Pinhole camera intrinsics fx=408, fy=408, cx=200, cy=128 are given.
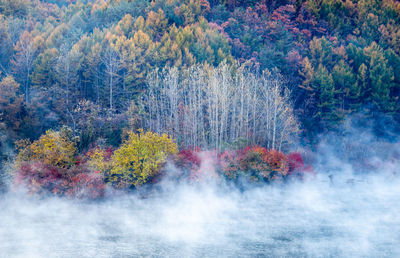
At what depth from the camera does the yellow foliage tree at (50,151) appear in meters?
25.2

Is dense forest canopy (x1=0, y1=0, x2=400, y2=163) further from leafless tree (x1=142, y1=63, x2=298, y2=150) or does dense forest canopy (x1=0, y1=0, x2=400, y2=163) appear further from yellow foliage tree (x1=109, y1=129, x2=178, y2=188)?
yellow foliage tree (x1=109, y1=129, x2=178, y2=188)

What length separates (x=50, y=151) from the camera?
1001 inches

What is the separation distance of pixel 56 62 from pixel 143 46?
8381 millimetres

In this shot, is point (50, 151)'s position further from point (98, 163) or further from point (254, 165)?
point (254, 165)

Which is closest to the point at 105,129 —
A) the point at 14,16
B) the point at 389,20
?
the point at 14,16

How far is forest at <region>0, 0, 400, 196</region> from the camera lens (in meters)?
27.2

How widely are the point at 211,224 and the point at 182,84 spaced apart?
55.2 ft

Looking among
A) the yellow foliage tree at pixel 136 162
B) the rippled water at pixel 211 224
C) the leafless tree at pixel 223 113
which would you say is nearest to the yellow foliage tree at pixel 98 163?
the yellow foliage tree at pixel 136 162

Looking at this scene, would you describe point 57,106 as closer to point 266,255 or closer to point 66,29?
point 66,29

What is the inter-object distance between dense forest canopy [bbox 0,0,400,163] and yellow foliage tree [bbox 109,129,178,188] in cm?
560

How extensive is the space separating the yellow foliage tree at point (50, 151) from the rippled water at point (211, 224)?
9.06 feet

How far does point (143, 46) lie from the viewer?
1593 inches

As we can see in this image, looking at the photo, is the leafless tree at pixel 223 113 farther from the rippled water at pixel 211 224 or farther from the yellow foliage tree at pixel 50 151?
the yellow foliage tree at pixel 50 151

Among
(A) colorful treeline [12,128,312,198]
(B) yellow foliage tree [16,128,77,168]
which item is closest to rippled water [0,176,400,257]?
(A) colorful treeline [12,128,312,198]
